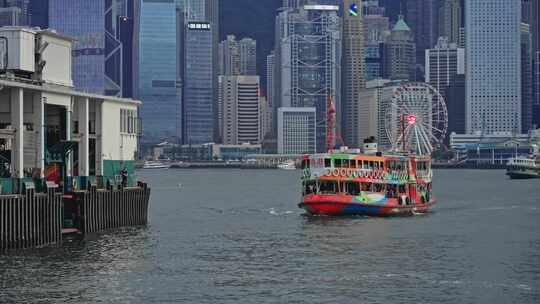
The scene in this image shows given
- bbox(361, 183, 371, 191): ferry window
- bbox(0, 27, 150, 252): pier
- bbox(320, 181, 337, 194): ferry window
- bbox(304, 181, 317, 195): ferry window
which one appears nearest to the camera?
bbox(0, 27, 150, 252): pier

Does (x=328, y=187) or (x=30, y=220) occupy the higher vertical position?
(x=328, y=187)

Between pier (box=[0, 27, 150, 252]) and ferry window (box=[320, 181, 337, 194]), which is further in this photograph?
ferry window (box=[320, 181, 337, 194])

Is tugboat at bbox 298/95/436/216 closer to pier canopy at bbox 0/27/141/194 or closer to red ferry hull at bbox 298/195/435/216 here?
red ferry hull at bbox 298/195/435/216

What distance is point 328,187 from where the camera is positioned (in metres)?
113

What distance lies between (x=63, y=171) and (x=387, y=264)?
2388cm

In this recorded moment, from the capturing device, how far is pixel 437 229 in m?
106

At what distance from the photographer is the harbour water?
65938 millimetres

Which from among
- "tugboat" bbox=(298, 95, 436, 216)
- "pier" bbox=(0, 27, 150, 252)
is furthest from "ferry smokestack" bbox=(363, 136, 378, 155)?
"pier" bbox=(0, 27, 150, 252)

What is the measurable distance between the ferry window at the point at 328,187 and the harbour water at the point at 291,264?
272cm

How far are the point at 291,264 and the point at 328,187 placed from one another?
34.9 m

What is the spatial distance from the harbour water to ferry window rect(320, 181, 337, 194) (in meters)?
2.72

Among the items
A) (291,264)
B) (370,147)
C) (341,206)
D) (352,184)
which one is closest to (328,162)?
(352,184)

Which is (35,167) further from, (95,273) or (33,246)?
(95,273)

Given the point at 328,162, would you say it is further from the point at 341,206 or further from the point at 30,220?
the point at 30,220
